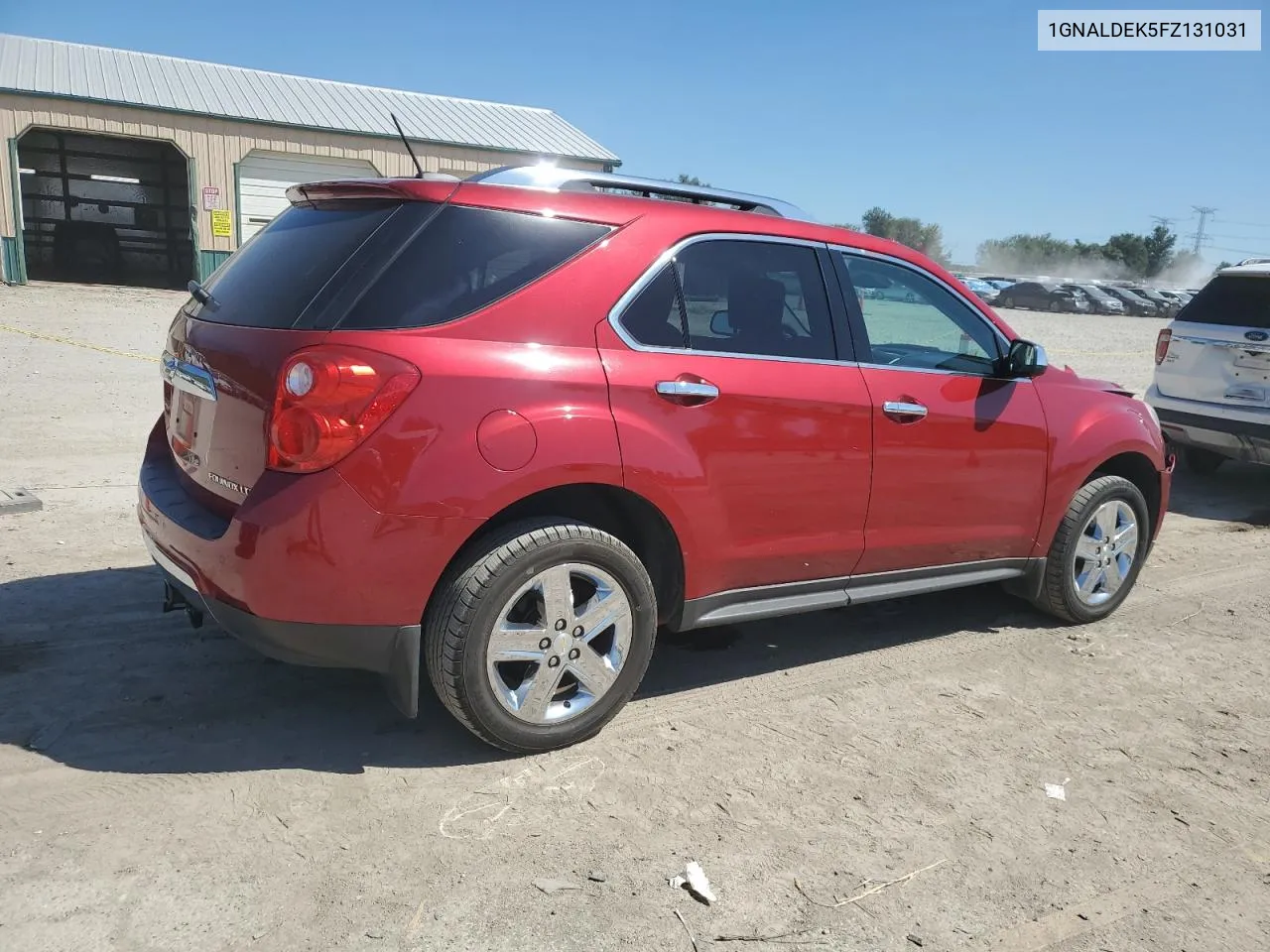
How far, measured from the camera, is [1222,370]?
305 inches

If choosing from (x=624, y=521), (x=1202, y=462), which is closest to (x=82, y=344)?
(x=624, y=521)

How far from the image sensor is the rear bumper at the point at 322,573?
287 centimetres

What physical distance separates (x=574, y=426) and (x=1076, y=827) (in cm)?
201

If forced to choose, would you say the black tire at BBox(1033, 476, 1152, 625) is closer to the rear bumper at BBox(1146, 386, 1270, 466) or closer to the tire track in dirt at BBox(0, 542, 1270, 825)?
the tire track in dirt at BBox(0, 542, 1270, 825)

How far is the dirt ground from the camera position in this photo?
2.56m

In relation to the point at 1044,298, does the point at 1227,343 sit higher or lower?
lower

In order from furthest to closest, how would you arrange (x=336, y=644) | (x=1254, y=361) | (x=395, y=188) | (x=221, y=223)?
(x=221, y=223), (x=1254, y=361), (x=395, y=188), (x=336, y=644)

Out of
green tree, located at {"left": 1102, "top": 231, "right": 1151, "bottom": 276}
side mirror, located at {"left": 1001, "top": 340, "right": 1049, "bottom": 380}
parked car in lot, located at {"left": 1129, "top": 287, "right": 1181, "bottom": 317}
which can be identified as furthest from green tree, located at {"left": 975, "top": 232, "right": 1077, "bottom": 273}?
side mirror, located at {"left": 1001, "top": 340, "right": 1049, "bottom": 380}

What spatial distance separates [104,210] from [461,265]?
28.5 meters

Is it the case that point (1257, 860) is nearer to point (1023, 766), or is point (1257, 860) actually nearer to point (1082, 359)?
point (1023, 766)

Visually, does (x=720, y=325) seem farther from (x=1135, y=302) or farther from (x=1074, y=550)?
(x=1135, y=302)

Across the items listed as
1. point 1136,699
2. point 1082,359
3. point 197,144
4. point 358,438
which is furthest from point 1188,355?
point 197,144

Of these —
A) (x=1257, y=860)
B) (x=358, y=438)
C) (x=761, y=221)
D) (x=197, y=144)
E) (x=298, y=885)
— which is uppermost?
(x=197, y=144)

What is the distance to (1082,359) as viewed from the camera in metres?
19.7
